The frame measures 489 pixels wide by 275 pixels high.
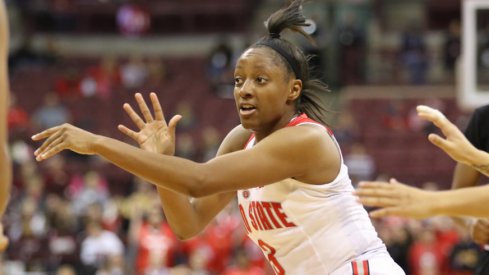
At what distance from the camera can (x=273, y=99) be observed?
409cm

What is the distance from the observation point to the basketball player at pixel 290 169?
3986mm

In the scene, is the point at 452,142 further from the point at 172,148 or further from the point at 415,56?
the point at 415,56

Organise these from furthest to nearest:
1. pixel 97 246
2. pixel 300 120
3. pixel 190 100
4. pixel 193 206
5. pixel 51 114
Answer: pixel 190 100 → pixel 51 114 → pixel 97 246 → pixel 193 206 → pixel 300 120

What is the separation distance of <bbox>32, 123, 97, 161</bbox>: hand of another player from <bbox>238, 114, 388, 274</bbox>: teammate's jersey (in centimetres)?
89

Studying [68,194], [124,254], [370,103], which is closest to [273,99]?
[124,254]

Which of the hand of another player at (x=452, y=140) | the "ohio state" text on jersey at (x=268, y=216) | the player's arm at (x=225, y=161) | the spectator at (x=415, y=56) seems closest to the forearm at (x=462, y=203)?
the hand of another player at (x=452, y=140)

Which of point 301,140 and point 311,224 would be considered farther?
point 311,224

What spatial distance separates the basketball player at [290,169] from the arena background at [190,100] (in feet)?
17.9

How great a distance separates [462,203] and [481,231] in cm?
160

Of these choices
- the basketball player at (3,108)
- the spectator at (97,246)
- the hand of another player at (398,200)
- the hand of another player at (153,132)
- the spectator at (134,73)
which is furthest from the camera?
the spectator at (134,73)

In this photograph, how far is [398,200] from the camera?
308cm

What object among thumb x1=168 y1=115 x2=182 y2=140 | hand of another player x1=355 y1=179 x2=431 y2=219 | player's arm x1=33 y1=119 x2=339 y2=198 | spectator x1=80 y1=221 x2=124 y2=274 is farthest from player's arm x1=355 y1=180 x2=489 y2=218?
spectator x1=80 y1=221 x2=124 y2=274

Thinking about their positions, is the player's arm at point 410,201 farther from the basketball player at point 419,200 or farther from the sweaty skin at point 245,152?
the sweaty skin at point 245,152

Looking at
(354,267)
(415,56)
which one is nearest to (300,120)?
(354,267)
